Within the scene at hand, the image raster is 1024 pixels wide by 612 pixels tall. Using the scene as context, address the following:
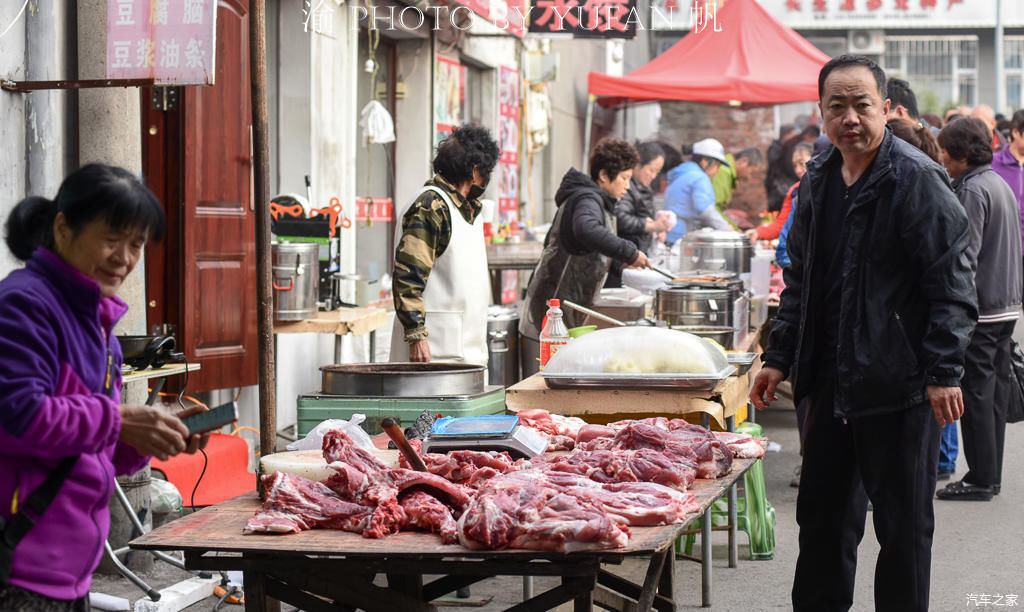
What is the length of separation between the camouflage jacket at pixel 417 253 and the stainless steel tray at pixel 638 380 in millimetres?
1358

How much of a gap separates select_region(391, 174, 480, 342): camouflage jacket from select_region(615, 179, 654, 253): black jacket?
3.61 m

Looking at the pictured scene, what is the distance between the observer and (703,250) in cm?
952

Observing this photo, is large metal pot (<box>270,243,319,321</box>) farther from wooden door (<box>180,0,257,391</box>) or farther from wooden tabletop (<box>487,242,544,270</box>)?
wooden tabletop (<box>487,242,544,270</box>)

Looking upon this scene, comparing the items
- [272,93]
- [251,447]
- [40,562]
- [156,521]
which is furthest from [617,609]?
[272,93]

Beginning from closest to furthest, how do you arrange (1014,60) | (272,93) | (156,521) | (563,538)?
1. (563,538)
2. (156,521)
3. (272,93)
4. (1014,60)

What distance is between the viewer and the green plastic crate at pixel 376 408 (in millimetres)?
5062

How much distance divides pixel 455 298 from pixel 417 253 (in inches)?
17.0

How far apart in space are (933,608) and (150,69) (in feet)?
14.3

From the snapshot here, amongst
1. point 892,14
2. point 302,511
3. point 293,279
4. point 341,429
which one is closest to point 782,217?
point 293,279

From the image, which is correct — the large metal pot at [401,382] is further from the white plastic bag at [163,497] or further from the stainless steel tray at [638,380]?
the white plastic bag at [163,497]

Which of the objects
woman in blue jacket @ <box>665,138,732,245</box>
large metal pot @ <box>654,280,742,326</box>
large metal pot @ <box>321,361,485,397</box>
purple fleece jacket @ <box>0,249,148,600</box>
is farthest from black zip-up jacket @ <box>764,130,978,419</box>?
Answer: woman in blue jacket @ <box>665,138,732,245</box>

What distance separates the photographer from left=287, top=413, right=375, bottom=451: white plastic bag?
4.55 meters

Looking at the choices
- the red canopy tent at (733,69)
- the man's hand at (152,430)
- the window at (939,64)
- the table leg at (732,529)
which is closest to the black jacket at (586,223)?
the table leg at (732,529)

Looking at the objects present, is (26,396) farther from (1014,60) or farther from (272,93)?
(1014,60)
